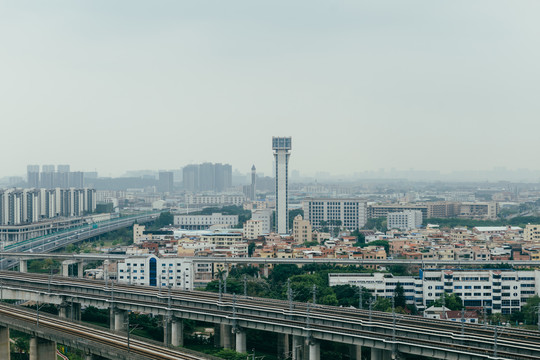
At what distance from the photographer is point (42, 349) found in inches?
541

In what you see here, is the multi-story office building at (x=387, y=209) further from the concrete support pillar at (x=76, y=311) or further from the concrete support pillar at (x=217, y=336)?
the concrete support pillar at (x=217, y=336)

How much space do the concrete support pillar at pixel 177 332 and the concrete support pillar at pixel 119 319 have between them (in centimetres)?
164

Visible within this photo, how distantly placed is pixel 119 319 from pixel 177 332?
189 cm

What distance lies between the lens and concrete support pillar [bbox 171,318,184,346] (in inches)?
639

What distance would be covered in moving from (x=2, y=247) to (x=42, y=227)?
8952 mm

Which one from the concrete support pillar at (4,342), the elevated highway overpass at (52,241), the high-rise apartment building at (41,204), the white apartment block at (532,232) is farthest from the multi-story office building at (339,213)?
the concrete support pillar at (4,342)

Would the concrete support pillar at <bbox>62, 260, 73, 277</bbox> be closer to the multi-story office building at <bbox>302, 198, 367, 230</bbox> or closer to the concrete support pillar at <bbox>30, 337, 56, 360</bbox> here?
the concrete support pillar at <bbox>30, 337, 56, 360</bbox>

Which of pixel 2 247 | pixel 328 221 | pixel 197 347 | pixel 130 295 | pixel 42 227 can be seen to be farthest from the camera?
pixel 328 221

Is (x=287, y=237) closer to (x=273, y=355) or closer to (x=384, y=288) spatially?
(x=384, y=288)

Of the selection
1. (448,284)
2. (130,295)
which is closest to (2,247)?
(130,295)

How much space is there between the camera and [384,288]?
22.0 meters

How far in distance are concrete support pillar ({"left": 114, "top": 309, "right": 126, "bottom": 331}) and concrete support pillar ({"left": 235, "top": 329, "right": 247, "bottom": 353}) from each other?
11.5 feet

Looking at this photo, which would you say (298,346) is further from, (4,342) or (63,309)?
(63,309)

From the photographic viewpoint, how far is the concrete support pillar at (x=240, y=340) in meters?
15.2
